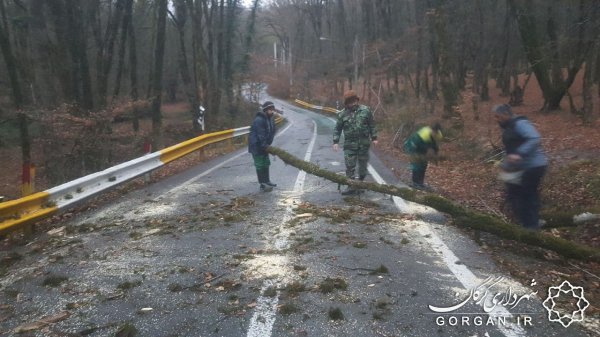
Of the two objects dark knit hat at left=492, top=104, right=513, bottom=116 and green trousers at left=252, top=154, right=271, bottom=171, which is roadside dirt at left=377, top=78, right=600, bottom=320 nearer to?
dark knit hat at left=492, top=104, right=513, bottom=116

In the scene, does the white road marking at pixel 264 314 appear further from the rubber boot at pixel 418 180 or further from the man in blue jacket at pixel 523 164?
the rubber boot at pixel 418 180

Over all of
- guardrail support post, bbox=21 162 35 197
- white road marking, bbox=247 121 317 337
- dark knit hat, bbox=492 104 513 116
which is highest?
dark knit hat, bbox=492 104 513 116

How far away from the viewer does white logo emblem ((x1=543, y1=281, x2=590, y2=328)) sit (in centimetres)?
388

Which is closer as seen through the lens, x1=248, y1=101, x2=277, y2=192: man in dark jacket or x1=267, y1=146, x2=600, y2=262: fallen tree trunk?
x1=267, y1=146, x2=600, y2=262: fallen tree trunk

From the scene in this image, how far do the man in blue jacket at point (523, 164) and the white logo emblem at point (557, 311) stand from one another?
1501mm

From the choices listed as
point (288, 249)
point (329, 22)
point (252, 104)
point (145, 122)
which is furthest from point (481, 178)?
point (329, 22)

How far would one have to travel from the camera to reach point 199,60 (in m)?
24.1

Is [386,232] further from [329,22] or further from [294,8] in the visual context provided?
[294,8]

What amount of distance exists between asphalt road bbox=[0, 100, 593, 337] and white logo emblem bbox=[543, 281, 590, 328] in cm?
7

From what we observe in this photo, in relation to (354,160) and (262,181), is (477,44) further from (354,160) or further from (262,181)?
(262,181)

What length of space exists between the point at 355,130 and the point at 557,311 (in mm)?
5411

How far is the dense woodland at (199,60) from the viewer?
1430 cm

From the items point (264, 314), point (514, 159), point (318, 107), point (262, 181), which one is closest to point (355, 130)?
point (262, 181)

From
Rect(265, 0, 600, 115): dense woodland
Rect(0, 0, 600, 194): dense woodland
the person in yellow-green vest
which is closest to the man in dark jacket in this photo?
the person in yellow-green vest
